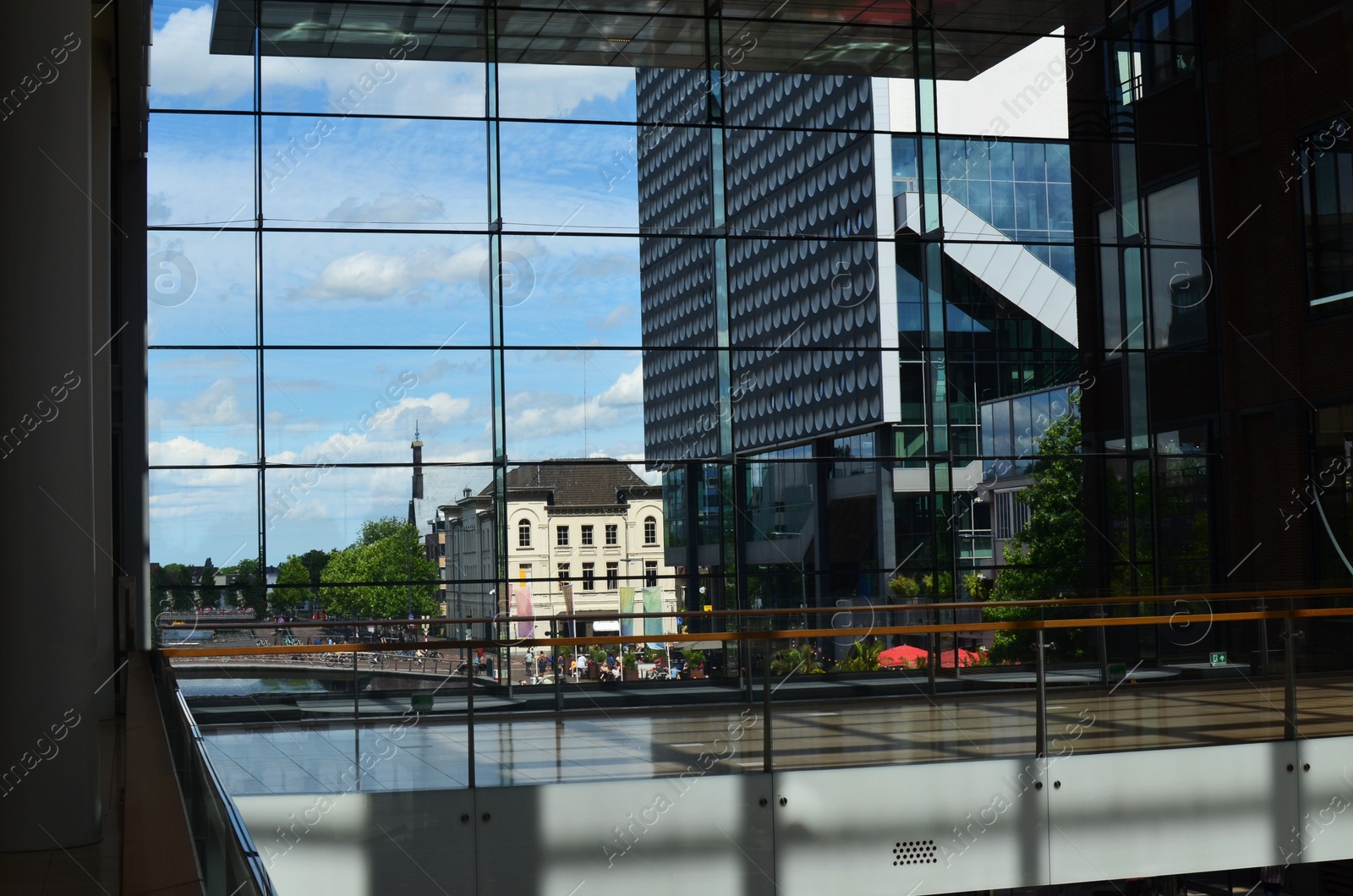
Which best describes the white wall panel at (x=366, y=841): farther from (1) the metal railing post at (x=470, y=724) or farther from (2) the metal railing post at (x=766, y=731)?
(2) the metal railing post at (x=766, y=731)

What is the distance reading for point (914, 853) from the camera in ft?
24.0

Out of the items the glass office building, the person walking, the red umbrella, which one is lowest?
the person walking

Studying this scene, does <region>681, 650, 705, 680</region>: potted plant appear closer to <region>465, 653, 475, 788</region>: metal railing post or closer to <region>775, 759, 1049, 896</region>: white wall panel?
<region>775, 759, 1049, 896</region>: white wall panel

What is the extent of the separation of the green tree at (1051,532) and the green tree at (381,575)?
6.19 meters

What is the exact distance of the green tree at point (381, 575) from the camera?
535 inches

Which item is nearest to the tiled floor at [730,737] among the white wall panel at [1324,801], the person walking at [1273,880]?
the white wall panel at [1324,801]

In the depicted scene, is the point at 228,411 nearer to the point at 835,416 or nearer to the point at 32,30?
the point at 835,416

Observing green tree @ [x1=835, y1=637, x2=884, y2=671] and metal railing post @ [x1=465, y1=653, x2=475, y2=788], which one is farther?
green tree @ [x1=835, y1=637, x2=884, y2=671]

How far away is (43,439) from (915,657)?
277 inches

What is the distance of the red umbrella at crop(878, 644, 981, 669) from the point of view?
9.29 metres

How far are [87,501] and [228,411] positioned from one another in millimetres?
8333

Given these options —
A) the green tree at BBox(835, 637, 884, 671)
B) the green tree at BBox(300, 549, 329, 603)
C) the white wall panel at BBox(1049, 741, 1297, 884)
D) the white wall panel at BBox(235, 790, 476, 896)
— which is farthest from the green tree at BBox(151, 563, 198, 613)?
the white wall panel at BBox(1049, 741, 1297, 884)

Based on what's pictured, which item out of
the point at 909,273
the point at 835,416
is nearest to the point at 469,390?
the point at 835,416

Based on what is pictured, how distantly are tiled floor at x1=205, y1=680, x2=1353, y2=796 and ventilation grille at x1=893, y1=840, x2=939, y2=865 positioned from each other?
451 mm
